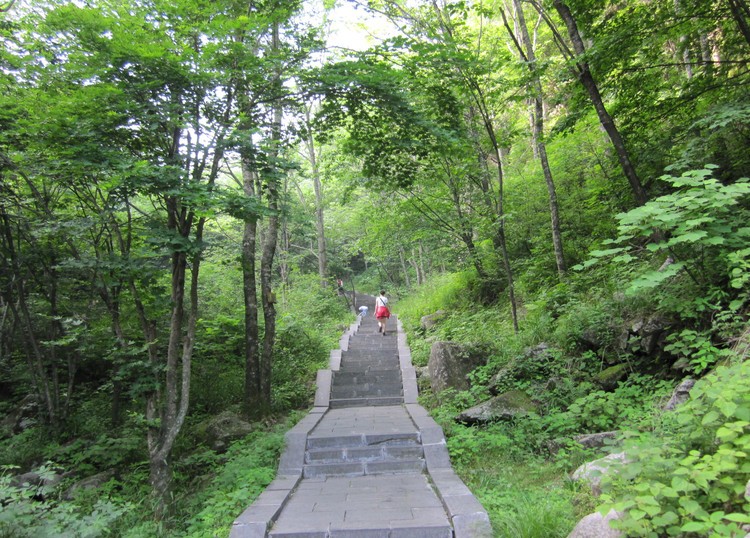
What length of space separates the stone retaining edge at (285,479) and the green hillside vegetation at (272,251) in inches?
8.4

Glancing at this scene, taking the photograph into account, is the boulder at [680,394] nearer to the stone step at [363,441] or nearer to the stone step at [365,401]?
the stone step at [363,441]

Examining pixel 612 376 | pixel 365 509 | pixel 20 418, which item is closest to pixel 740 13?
pixel 612 376

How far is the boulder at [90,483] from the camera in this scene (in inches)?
217

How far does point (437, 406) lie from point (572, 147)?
727cm

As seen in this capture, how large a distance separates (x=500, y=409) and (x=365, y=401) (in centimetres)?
326

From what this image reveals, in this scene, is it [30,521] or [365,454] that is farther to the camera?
[365,454]

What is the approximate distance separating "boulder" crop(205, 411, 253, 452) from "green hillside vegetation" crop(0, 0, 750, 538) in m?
0.05

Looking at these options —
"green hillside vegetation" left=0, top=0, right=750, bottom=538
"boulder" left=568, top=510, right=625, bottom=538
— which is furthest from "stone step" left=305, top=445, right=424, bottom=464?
"boulder" left=568, top=510, right=625, bottom=538

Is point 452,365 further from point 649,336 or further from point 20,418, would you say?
point 20,418

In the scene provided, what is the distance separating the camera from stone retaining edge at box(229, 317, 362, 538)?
12.7ft

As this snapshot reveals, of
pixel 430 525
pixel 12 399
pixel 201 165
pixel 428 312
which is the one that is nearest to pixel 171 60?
pixel 201 165

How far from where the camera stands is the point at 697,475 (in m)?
2.21

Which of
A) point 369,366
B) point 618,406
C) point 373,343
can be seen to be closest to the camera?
point 618,406

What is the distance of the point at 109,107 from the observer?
168 inches
